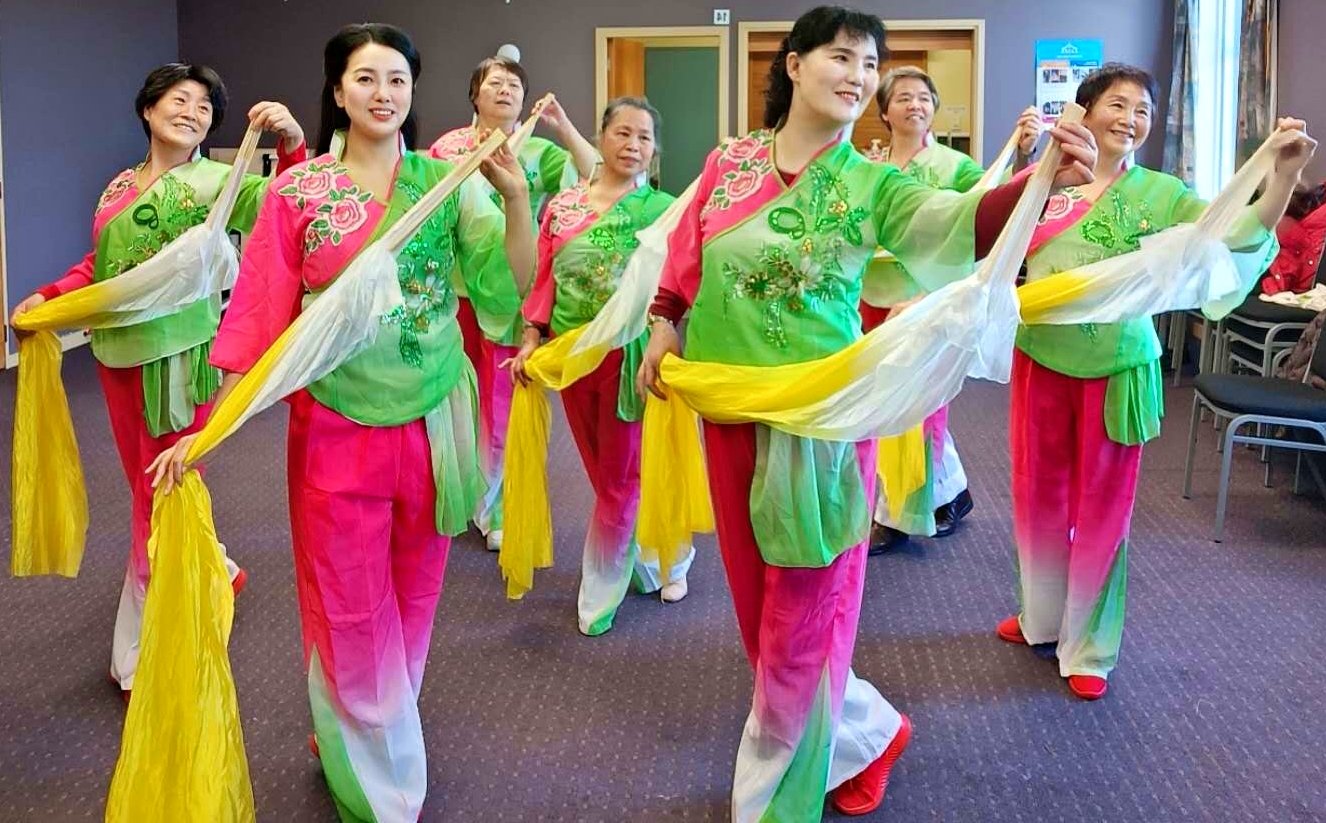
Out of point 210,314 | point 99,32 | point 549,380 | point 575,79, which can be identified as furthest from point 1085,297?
point 99,32

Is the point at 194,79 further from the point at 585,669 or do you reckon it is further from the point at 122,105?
the point at 122,105

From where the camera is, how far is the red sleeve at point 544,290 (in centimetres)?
300

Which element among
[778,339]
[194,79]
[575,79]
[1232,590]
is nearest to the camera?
[778,339]

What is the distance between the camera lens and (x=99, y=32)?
25.0 ft

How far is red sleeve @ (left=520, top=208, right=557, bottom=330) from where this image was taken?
118 inches

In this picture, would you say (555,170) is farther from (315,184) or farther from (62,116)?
(62,116)

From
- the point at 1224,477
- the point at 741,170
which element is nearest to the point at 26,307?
the point at 741,170

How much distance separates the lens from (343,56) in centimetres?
193

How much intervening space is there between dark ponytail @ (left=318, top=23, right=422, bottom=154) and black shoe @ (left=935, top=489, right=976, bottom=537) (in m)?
2.44

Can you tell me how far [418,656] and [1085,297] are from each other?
4.86 feet

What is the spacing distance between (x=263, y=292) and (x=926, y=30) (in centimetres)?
719

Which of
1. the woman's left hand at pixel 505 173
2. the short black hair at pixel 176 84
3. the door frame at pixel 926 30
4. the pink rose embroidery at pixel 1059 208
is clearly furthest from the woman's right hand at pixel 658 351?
the door frame at pixel 926 30

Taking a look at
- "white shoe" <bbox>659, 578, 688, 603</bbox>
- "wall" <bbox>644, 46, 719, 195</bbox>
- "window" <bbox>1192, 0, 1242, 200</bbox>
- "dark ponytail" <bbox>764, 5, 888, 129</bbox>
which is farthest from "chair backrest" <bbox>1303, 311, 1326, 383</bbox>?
"wall" <bbox>644, 46, 719, 195</bbox>

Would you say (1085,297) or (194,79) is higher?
(194,79)
